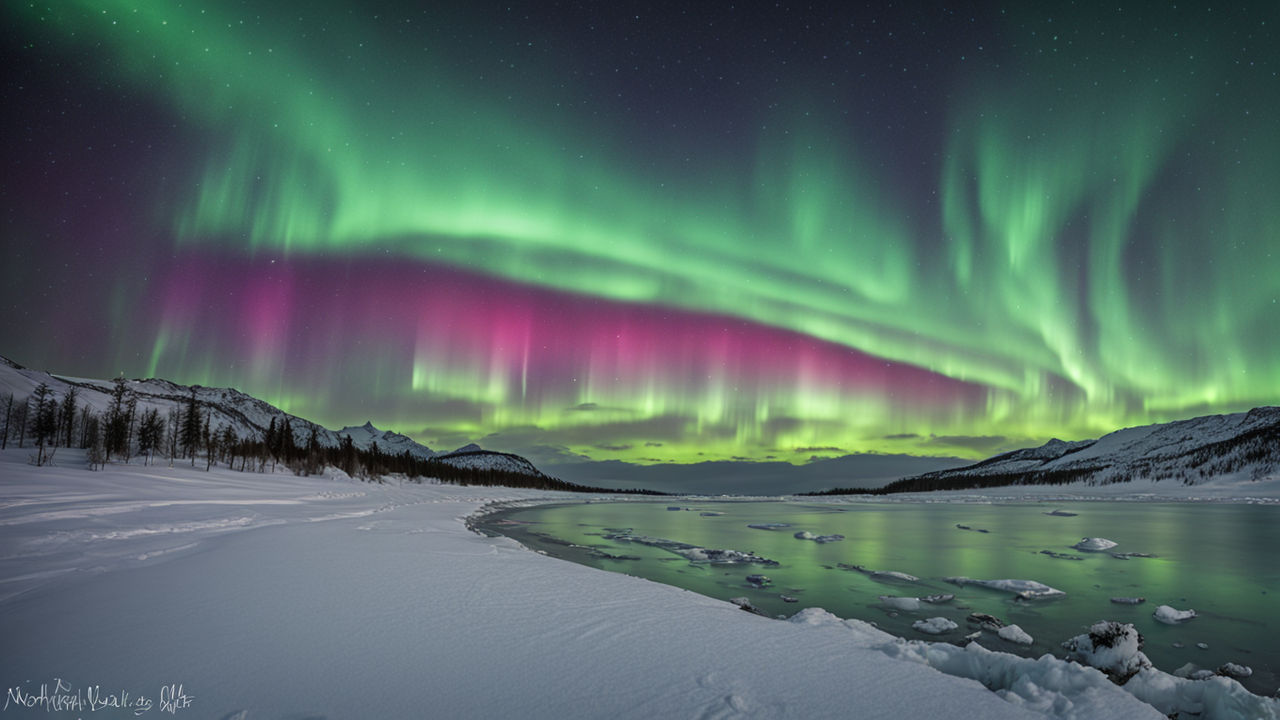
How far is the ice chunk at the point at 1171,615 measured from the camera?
10.4 metres

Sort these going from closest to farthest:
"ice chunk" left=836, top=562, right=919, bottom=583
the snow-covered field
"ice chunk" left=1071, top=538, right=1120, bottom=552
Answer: the snow-covered field < "ice chunk" left=836, top=562, right=919, bottom=583 < "ice chunk" left=1071, top=538, right=1120, bottom=552

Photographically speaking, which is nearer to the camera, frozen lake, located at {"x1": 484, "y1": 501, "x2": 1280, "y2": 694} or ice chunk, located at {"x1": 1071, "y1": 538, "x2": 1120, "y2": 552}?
frozen lake, located at {"x1": 484, "y1": 501, "x2": 1280, "y2": 694}

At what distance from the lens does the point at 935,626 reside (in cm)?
912

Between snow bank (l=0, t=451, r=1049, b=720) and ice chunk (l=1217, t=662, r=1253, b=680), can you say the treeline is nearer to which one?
snow bank (l=0, t=451, r=1049, b=720)

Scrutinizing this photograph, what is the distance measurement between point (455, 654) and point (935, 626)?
7.97 m

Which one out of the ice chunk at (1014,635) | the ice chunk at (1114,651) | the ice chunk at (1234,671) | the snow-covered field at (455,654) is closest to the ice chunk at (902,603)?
the ice chunk at (1014,635)

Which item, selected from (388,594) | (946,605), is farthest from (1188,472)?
(388,594)

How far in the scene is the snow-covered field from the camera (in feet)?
14.7

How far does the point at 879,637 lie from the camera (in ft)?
24.0

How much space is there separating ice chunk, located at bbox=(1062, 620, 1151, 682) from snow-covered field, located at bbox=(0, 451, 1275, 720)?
141 centimetres

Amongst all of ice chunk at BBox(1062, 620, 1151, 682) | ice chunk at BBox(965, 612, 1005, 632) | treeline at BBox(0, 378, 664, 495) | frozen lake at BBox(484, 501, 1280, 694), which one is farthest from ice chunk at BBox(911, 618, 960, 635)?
treeline at BBox(0, 378, 664, 495)

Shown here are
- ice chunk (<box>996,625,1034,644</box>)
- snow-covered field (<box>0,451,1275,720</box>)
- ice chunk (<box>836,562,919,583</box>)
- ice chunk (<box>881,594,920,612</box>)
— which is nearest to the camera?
snow-covered field (<box>0,451,1275,720</box>)

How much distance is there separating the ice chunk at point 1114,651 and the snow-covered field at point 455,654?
4.62ft

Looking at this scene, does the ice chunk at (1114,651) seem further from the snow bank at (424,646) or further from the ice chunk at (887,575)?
the ice chunk at (887,575)
